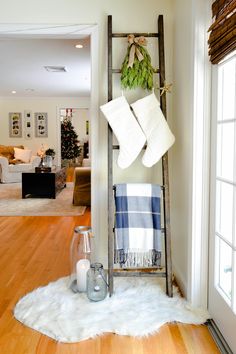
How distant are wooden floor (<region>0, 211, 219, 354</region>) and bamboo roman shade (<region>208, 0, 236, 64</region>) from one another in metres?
1.61

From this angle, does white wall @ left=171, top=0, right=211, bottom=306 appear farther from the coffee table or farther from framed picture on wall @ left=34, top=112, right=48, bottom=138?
framed picture on wall @ left=34, top=112, right=48, bottom=138

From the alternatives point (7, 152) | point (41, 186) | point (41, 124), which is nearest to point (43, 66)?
point (41, 186)

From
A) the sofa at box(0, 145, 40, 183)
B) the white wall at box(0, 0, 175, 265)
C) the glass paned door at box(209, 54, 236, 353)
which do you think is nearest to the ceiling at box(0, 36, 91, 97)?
the white wall at box(0, 0, 175, 265)

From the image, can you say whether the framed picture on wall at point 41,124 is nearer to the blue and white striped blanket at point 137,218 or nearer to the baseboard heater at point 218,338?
the blue and white striped blanket at point 137,218

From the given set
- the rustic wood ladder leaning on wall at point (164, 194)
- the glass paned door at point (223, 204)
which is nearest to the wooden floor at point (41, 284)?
the glass paned door at point (223, 204)

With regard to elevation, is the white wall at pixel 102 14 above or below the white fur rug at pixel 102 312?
above

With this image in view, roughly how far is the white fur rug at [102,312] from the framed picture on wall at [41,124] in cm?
875

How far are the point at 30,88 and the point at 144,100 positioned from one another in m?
7.14

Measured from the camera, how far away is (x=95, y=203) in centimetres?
312

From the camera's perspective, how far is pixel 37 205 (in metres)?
6.14

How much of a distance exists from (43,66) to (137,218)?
14.9 ft

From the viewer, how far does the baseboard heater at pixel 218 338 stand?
76.6 inches

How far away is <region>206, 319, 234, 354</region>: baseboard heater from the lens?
195 centimetres

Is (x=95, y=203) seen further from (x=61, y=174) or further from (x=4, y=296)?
(x=61, y=174)
